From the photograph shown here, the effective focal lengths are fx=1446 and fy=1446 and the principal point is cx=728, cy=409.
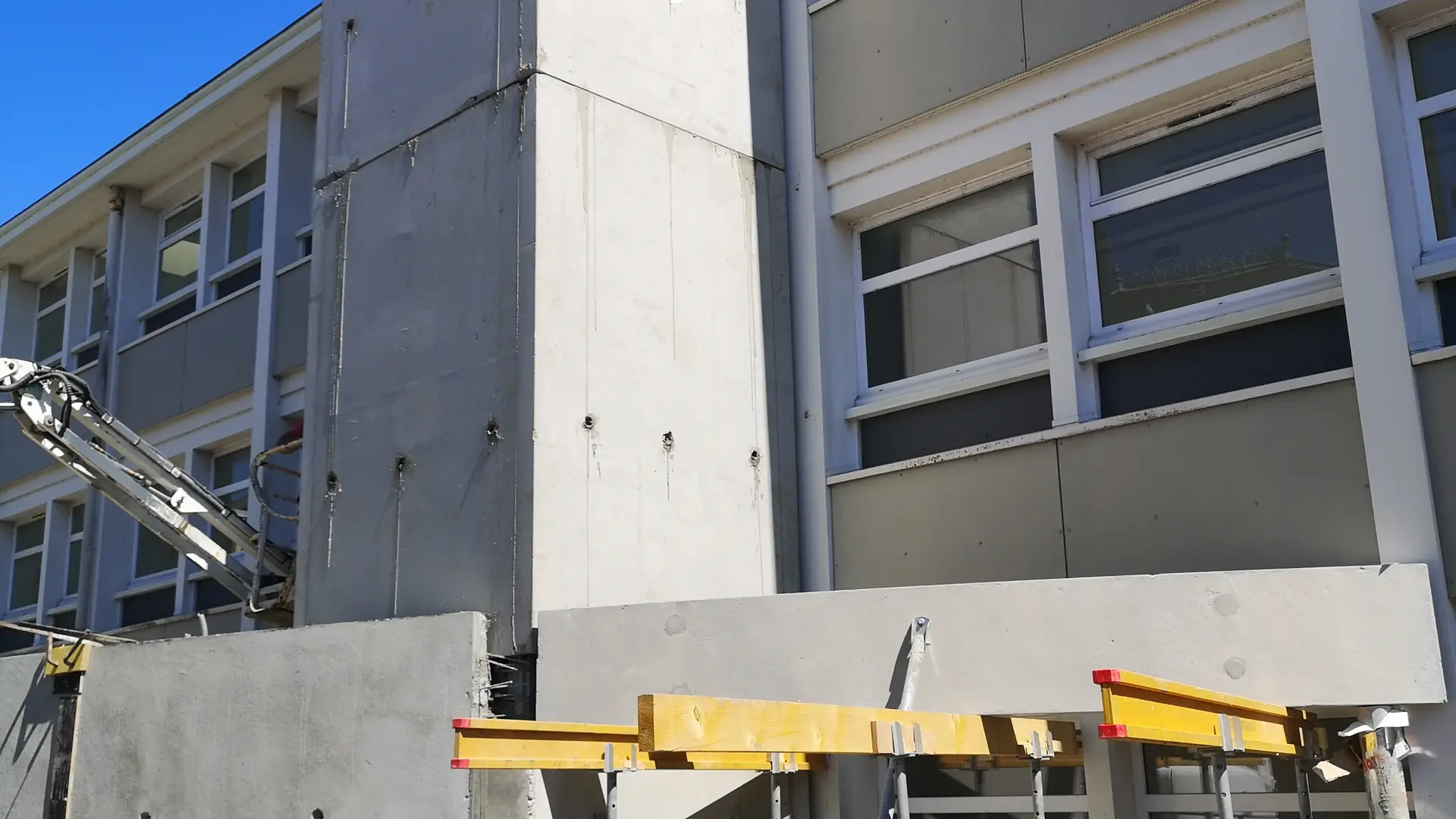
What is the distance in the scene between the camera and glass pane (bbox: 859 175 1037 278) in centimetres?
859

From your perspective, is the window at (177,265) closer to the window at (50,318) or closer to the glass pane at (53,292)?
the window at (50,318)

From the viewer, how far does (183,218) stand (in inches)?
599

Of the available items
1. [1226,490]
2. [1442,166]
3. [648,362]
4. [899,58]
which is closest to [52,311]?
[648,362]

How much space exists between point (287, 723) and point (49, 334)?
11364mm


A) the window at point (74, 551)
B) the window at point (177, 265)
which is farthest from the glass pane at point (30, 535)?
the window at point (177, 265)

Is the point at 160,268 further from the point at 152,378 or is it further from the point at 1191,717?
the point at 1191,717

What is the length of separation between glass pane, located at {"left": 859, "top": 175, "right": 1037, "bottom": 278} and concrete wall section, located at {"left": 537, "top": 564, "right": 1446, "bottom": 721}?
9.12 ft

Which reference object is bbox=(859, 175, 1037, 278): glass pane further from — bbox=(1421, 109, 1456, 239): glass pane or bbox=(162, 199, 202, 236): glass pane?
bbox=(162, 199, 202, 236): glass pane

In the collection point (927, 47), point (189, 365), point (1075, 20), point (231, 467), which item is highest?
point (927, 47)

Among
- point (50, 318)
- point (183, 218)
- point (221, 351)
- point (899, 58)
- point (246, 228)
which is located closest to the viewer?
point (899, 58)

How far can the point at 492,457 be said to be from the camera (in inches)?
307

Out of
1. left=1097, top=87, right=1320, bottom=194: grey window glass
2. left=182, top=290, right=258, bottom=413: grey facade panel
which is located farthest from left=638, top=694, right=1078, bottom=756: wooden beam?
left=182, top=290, right=258, bottom=413: grey facade panel

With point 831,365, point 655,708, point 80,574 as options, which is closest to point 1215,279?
point 831,365

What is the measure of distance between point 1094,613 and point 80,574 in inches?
444
